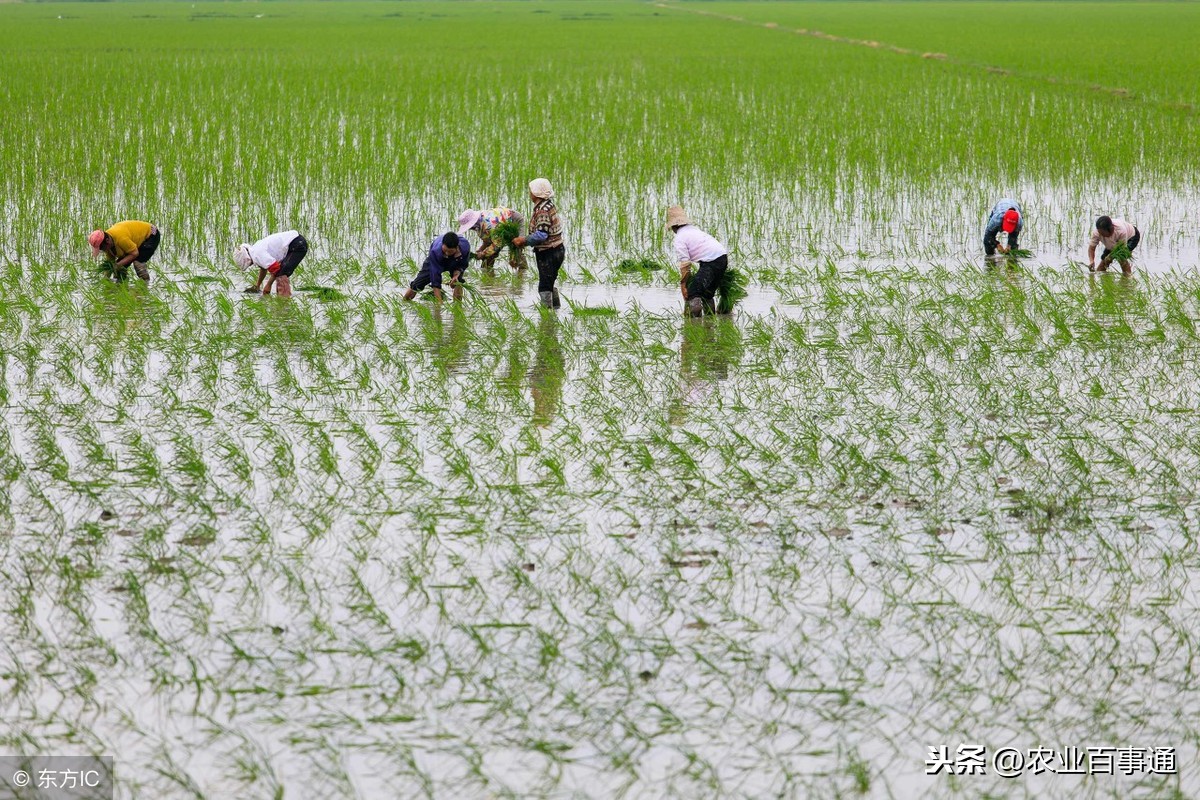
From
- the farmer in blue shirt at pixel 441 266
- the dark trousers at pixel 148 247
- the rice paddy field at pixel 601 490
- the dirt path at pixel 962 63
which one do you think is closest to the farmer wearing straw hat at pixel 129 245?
the dark trousers at pixel 148 247

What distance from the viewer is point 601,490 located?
16.4 feet

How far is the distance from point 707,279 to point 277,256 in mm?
2613

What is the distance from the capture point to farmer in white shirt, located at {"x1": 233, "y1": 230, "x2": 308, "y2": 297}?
26.5 ft

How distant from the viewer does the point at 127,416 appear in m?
5.88

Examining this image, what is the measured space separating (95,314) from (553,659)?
4973 millimetres

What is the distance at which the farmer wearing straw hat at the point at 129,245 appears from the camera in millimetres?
8312

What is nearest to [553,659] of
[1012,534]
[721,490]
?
[721,490]

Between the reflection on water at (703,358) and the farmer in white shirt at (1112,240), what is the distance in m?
2.74

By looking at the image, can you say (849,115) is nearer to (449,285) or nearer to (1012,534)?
(449,285)

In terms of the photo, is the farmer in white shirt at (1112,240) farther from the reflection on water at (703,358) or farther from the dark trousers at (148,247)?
the dark trousers at (148,247)

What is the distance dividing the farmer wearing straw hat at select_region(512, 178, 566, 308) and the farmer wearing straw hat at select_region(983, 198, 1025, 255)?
3145mm

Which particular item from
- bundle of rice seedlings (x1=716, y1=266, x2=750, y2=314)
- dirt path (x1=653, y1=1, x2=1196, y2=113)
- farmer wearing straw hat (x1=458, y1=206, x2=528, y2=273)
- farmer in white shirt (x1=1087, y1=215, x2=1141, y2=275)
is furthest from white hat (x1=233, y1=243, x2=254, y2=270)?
dirt path (x1=653, y1=1, x2=1196, y2=113)

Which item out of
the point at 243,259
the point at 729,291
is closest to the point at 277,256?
the point at 243,259

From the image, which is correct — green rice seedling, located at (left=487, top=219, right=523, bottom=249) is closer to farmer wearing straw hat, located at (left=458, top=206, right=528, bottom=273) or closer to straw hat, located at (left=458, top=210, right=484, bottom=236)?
farmer wearing straw hat, located at (left=458, top=206, right=528, bottom=273)
